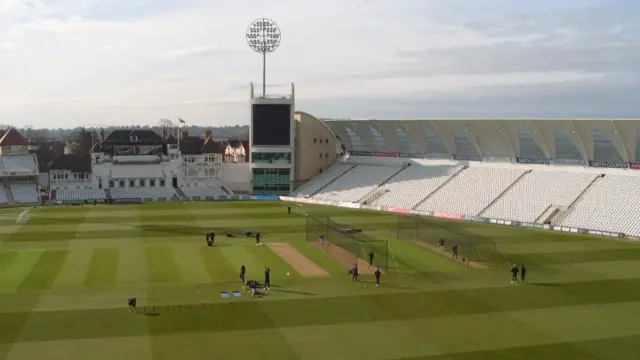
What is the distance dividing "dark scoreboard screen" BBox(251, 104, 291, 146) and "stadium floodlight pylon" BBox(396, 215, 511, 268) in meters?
31.4

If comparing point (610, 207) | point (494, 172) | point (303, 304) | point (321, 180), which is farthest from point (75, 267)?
point (321, 180)

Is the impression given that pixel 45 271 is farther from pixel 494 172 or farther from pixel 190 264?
pixel 494 172

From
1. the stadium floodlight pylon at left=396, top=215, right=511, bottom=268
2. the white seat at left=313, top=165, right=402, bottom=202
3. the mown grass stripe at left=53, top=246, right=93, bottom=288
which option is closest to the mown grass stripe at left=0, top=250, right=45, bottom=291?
the mown grass stripe at left=53, top=246, right=93, bottom=288

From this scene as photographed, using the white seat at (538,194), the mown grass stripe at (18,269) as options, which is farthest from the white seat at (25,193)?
the white seat at (538,194)

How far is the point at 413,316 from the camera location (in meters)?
24.2

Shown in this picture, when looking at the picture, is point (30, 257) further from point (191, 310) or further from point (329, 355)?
point (329, 355)

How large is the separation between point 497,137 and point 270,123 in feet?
87.4

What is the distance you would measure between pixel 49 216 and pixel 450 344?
4453 cm

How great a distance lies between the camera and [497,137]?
63.4 meters

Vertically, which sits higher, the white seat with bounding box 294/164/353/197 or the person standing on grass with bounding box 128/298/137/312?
the white seat with bounding box 294/164/353/197

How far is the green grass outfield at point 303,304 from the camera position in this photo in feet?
67.1

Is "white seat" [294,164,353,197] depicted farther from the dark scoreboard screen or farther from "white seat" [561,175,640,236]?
"white seat" [561,175,640,236]

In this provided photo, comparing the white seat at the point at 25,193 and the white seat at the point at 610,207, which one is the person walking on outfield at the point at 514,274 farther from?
the white seat at the point at 25,193

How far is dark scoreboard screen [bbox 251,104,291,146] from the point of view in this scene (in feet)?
238
